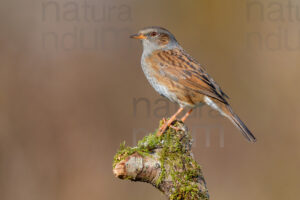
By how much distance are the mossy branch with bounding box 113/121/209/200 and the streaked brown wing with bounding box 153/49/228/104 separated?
1.61m

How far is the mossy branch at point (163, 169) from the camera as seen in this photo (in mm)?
4055

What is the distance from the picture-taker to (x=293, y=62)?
32.8 feet

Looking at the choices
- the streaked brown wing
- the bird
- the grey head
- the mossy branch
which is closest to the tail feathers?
the bird

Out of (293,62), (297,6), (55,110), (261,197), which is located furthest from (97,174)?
(297,6)

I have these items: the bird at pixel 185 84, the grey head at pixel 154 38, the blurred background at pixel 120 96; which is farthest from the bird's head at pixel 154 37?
the blurred background at pixel 120 96

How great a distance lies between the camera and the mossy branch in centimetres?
405

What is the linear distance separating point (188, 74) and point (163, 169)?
7.20 feet

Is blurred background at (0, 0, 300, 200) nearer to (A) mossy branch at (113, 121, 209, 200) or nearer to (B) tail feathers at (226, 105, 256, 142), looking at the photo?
(B) tail feathers at (226, 105, 256, 142)

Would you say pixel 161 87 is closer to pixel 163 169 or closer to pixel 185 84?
pixel 185 84

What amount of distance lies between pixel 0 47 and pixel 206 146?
462 cm

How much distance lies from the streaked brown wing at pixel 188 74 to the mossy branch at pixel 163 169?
1606 millimetres

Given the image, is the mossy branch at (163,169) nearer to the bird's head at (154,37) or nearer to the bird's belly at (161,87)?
the bird's belly at (161,87)

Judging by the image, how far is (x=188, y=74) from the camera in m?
6.15

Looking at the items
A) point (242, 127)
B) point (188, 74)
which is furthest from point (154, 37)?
point (242, 127)
